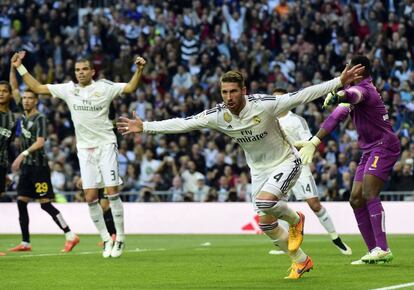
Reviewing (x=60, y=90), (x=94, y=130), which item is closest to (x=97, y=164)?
(x=94, y=130)

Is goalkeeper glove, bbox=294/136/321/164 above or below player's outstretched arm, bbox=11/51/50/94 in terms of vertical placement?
below

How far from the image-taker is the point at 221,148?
29094mm

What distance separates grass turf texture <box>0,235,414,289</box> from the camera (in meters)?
11.0

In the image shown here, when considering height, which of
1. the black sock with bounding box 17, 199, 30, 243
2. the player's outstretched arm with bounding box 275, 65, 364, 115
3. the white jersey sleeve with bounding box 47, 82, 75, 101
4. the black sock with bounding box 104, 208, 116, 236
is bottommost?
the black sock with bounding box 104, 208, 116, 236

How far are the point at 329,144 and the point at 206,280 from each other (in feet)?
52.9

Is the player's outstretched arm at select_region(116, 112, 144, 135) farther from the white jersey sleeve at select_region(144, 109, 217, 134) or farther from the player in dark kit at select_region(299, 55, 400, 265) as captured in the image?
the player in dark kit at select_region(299, 55, 400, 265)

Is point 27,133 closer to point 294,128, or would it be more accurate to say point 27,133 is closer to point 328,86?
point 294,128

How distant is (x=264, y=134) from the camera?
1201 centimetres

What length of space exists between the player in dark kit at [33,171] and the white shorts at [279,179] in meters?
5.80

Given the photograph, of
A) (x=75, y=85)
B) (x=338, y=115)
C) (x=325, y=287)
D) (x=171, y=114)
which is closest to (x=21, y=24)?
(x=171, y=114)

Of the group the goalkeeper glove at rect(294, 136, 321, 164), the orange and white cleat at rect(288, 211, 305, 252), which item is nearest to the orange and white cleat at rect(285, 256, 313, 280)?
the orange and white cleat at rect(288, 211, 305, 252)

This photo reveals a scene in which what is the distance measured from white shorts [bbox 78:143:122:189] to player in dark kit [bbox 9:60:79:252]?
1.81 metres

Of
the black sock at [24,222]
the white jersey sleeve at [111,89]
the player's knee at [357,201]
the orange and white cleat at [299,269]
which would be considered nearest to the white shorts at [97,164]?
the white jersey sleeve at [111,89]

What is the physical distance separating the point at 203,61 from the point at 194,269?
18.8m
